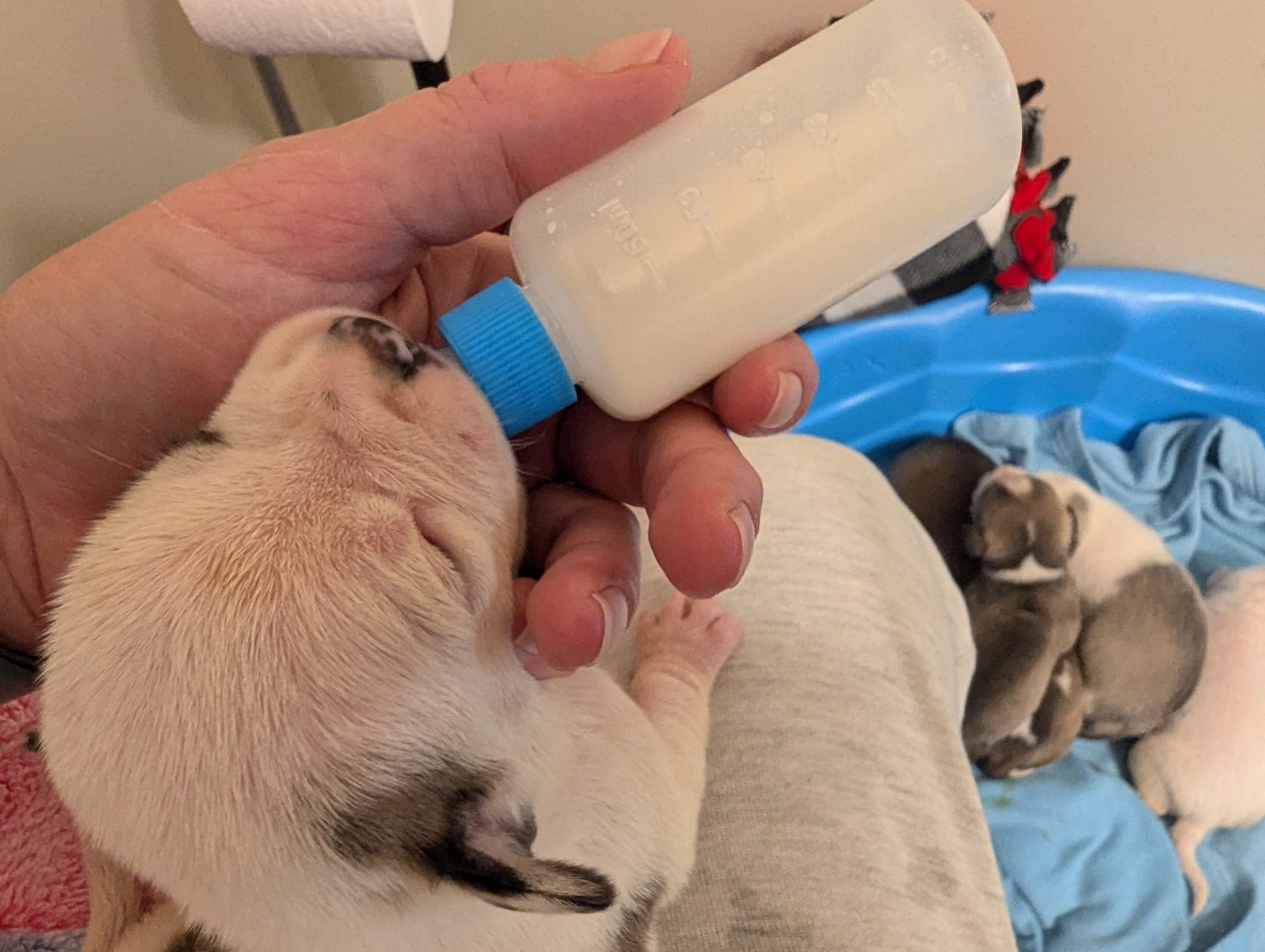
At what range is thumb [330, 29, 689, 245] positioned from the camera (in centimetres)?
82

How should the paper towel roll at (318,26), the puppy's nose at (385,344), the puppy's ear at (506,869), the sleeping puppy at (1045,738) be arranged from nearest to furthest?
the puppy's ear at (506,869)
the puppy's nose at (385,344)
the paper towel roll at (318,26)
the sleeping puppy at (1045,738)

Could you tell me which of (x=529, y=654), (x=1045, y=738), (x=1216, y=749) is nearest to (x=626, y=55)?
(x=529, y=654)

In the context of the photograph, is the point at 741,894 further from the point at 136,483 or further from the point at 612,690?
the point at 136,483

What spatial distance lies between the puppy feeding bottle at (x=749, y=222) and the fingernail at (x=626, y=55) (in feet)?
0.35

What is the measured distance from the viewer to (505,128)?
850 millimetres

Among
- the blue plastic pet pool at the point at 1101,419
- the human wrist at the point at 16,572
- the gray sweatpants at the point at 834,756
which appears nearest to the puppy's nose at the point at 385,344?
the human wrist at the point at 16,572

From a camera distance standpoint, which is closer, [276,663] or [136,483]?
[276,663]

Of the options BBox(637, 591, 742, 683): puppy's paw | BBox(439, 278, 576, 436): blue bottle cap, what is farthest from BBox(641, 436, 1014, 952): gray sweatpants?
BBox(439, 278, 576, 436): blue bottle cap

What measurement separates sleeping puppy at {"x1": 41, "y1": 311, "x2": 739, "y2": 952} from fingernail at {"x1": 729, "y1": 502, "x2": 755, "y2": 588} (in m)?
0.19

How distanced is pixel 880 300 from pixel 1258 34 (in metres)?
0.76

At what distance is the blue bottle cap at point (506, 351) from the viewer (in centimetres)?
74

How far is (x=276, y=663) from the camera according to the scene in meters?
0.60

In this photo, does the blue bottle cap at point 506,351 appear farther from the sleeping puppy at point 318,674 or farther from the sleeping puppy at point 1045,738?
the sleeping puppy at point 1045,738

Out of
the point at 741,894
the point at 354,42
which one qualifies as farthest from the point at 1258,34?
the point at 741,894
